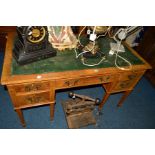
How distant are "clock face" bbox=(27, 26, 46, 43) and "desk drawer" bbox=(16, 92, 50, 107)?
0.49m

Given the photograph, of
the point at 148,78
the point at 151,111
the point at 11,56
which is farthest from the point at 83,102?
the point at 148,78

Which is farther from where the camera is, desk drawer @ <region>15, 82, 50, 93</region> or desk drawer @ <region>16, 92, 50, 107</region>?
desk drawer @ <region>16, 92, 50, 107</region>

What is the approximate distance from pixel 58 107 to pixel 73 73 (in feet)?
2.93

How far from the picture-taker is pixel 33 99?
4.84 feet

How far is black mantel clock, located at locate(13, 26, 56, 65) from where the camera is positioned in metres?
1.26

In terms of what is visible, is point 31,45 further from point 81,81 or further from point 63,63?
point 81,81

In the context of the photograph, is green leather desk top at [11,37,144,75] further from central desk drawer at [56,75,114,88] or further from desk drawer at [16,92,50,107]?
desk drawer at [16,92,50,107]

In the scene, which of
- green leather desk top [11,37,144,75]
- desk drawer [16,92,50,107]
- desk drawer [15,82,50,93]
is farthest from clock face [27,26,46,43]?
desk drawer [16,92,50,107]

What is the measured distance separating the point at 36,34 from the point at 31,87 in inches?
17.7

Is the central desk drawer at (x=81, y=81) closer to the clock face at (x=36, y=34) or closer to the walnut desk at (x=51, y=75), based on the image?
the walnut desk at (x=51, y=75)

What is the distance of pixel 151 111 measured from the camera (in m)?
2.32

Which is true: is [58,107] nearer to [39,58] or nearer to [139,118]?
[39,58]

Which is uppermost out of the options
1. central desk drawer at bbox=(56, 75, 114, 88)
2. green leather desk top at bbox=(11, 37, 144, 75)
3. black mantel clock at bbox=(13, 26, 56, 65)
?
black mantel clock at bbox=(13, 26, 56, 65)

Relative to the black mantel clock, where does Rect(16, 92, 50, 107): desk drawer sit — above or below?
below
